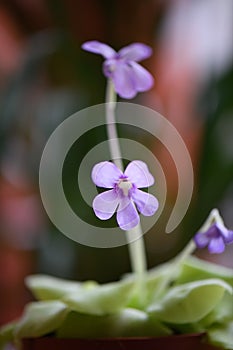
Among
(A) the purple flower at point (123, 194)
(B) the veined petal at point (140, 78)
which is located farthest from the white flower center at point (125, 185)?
(B) the veined petal at point (140, 78)

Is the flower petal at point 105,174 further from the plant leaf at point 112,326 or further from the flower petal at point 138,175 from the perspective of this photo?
the plant leaf at point 112,326

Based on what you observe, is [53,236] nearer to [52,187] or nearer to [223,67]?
[52,187]

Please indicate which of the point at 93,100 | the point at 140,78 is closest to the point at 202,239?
the point at 140,78

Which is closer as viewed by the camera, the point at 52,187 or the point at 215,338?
the point at 215,338

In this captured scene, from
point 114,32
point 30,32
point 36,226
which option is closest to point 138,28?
point 114,32

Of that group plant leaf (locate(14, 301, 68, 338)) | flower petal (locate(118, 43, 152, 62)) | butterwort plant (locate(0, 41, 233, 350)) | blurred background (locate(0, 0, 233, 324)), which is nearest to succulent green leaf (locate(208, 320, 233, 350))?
butterwort plant (locate(0, 41, 233, 350))

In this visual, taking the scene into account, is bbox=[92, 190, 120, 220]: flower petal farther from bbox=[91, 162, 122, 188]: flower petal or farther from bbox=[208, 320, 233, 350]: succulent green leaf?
bbox=[208, 320, 233, 350]: succulent green leaf

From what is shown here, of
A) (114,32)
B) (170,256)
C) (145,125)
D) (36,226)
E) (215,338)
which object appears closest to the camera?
(215,338)

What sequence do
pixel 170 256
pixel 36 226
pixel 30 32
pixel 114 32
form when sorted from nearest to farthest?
pixel 170 256, pixel 36 226, pixel 114 32, pixel 30 32
